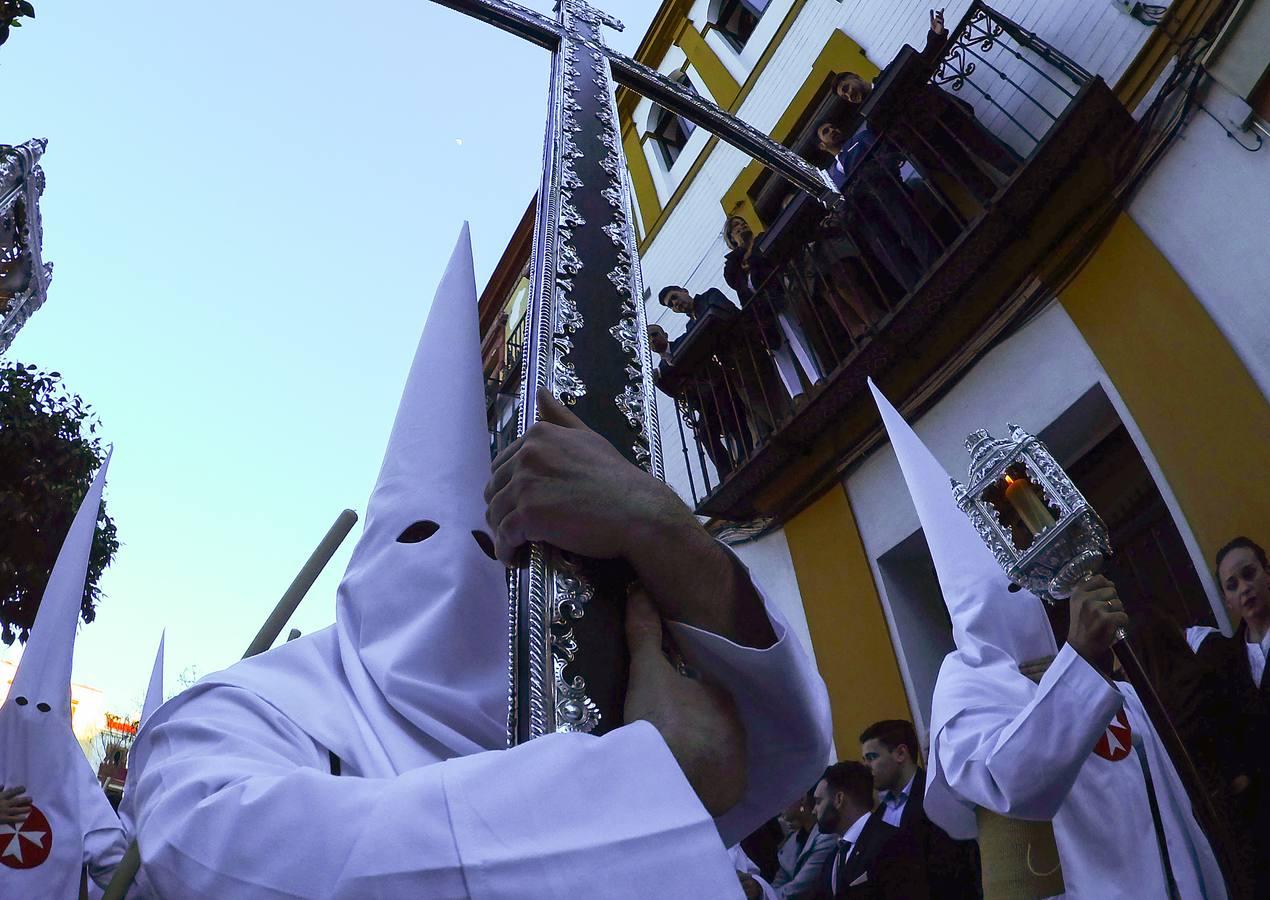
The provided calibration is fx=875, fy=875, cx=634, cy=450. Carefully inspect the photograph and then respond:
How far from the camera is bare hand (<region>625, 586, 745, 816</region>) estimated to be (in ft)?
3.05

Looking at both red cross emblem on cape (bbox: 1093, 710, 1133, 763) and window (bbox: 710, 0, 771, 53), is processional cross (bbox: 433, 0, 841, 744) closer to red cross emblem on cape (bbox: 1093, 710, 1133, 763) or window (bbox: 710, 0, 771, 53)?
red cross emblem on cape (bbox: 1093, 710, 1133, 763)

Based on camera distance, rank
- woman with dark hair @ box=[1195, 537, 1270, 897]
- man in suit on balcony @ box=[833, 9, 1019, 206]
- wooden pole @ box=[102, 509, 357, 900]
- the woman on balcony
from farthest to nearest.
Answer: the woman on balcony, man in suit on balcony @ box=[833, 9, 1019, 206], woman with dark hair @ box=[1195, 537, 1270, 897], wooden pole @ box=[102, 509, 357, 900]

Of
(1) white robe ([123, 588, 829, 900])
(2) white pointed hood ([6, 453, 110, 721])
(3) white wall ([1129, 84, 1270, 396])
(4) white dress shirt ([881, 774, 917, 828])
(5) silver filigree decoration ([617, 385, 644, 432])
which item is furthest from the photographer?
(3) white wall ([1129, 84, 1270, 396])

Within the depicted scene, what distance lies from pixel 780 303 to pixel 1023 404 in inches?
112

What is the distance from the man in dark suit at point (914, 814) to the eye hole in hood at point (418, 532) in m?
2.76

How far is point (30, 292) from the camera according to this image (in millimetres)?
Answer: 5652

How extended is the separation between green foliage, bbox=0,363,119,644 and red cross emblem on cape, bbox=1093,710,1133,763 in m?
8.85

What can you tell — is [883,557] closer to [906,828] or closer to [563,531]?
[906,828]

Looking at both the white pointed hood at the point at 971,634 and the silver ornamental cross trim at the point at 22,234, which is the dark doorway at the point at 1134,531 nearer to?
the white pointed hood at the point at 971,634

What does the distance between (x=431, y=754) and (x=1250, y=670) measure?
3.38m

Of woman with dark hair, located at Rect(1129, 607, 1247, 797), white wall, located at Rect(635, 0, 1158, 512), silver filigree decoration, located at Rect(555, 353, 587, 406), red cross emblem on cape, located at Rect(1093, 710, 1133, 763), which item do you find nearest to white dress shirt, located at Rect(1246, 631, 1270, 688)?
woman with dark hair, located at Rect(1129, 607, 1247, 797)

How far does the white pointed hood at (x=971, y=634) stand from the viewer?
2.87m

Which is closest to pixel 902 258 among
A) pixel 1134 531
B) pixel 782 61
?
pixel 1134 531

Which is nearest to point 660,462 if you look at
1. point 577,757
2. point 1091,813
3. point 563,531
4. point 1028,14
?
point 563,531
